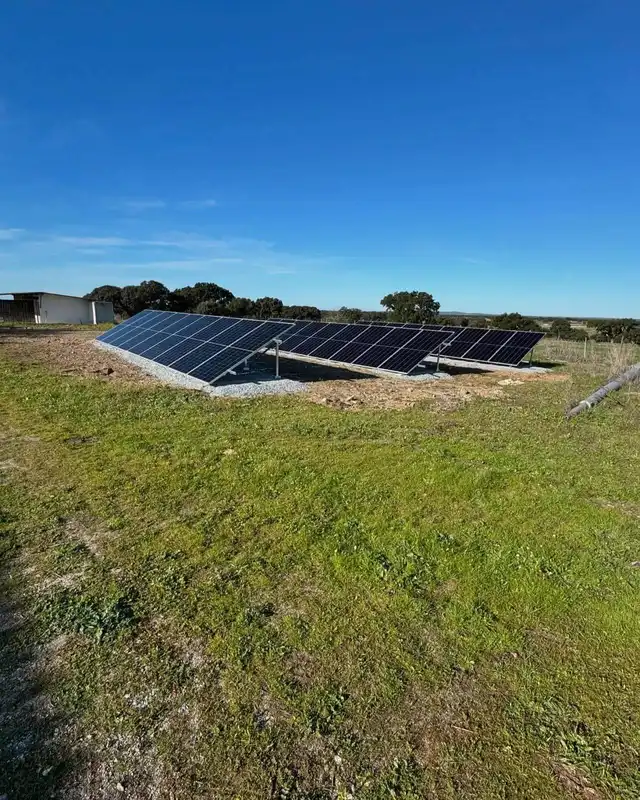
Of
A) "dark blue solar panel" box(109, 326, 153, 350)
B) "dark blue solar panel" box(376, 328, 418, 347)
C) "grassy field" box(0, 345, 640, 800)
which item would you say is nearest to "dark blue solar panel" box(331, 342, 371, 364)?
"dark blue solar panel" box(376, 328, 418, 347)

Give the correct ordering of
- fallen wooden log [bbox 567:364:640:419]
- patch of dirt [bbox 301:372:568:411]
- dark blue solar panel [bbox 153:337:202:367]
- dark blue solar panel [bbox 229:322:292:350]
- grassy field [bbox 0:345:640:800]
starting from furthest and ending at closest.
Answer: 1. dark blue solar panel [bbox 153:337:202:367]
2. dark blue solar panel [bbox 229:322:292:350]
3. patch of dirt [bbox 301:372:568:411]
4. fallen wooden log [bbox 567:364:640:419]
5. grassy field [bbox 0:345:640:800]

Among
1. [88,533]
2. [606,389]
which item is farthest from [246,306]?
[88,533]

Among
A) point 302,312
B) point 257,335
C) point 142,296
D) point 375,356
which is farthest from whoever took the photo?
point 302,312

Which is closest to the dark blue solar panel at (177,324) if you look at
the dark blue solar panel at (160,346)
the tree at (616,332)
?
the dark blue solar panel at (160,346)

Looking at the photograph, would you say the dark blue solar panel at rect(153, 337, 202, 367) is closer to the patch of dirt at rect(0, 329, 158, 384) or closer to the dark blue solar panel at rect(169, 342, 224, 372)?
the dark blue solar panel at rect(169, 342, 224, 372)

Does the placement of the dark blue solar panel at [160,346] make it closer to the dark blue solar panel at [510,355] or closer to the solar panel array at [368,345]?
the solar panel array at [368,345]

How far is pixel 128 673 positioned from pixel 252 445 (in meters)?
4.89

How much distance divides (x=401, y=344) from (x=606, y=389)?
7.22 meters

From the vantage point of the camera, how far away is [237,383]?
1346cm

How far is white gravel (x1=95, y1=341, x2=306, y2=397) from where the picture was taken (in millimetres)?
12445

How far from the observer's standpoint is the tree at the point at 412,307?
51.1 metres

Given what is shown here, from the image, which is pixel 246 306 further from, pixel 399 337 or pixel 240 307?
pixel 399 337

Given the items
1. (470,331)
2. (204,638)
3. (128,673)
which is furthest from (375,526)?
(470,331)

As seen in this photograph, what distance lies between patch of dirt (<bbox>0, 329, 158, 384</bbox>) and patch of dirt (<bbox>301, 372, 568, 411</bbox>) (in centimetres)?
558
